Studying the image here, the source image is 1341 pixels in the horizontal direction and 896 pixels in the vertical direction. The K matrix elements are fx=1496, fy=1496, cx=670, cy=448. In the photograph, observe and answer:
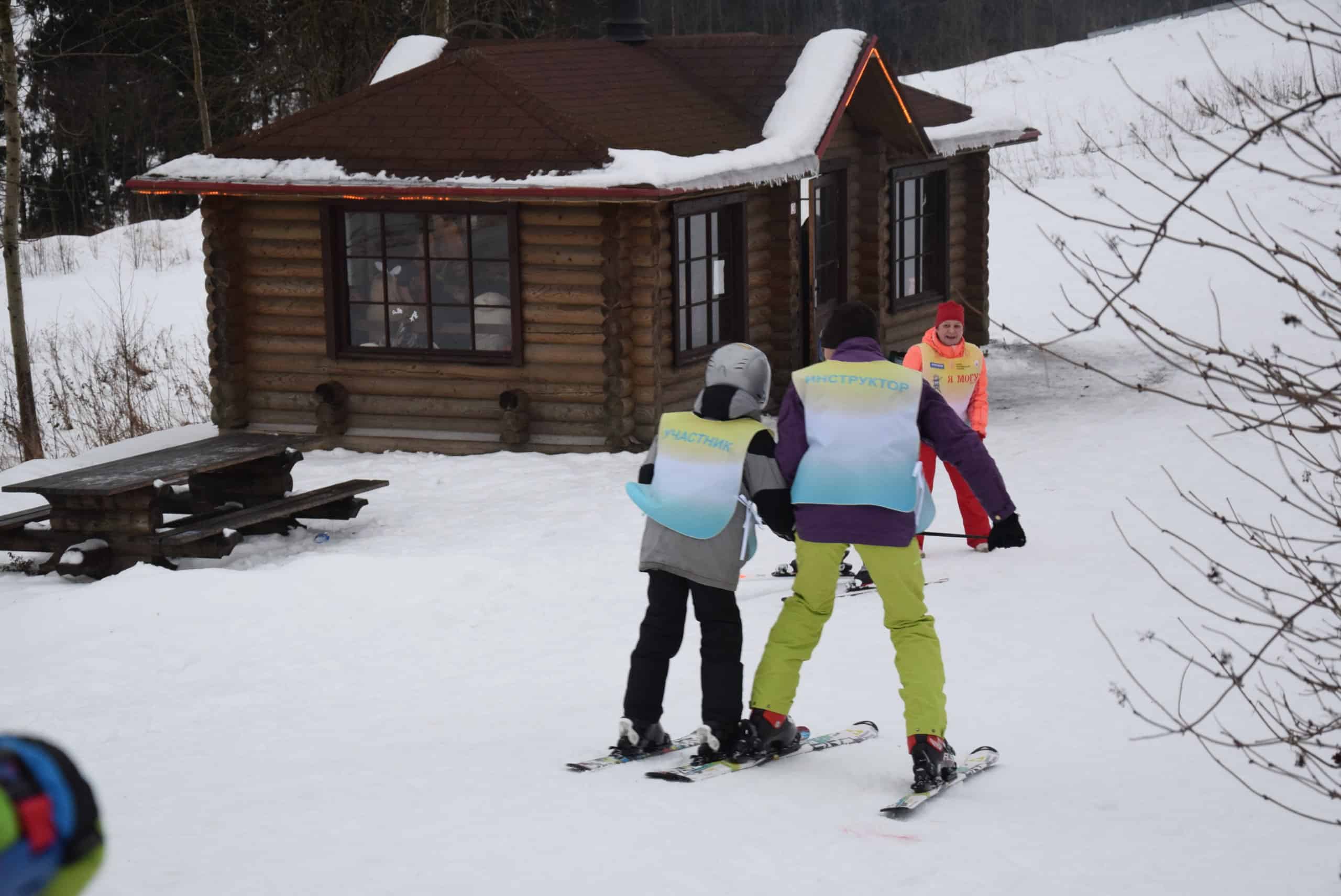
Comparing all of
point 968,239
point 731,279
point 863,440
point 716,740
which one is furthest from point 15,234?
point 863,440

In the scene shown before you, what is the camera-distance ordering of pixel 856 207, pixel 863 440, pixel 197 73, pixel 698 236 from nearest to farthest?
pixel 863 440
pixel 698 236
pixel 856 207
pixel 197 73

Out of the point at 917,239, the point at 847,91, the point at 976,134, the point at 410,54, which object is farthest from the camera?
the point at 917,239

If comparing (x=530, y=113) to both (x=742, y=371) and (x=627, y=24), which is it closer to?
(x=627, y=24)

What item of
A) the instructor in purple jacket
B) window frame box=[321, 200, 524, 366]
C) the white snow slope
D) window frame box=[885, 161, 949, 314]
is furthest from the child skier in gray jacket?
window frame box=[885, 161, 949, 314]

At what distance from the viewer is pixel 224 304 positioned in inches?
525

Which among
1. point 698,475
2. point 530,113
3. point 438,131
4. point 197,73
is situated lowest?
point 698,475

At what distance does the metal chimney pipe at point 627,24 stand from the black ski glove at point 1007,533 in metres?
10.8

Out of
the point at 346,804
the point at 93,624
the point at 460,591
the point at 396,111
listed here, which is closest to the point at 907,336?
the point at 396,111

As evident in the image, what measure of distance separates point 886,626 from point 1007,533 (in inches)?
30.0

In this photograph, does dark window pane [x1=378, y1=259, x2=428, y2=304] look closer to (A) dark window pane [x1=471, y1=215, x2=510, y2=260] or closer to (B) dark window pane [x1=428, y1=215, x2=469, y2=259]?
(B) dark window pane [x1=428, y1=215, x2=469, y2=259]

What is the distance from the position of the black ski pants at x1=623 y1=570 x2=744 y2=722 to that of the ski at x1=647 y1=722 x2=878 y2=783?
18cm

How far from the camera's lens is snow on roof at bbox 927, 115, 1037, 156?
16188 mm

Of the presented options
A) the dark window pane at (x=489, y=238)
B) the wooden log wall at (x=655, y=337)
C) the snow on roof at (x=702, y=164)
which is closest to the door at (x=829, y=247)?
the snow on roof at (x=702, y=164)

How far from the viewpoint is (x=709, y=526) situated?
18.3 feet
